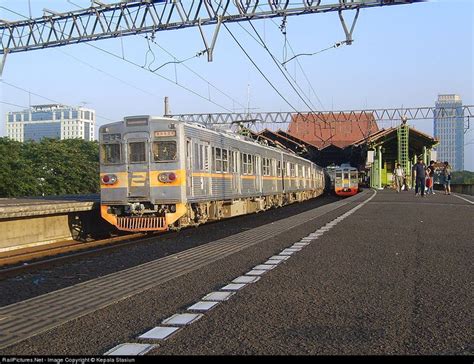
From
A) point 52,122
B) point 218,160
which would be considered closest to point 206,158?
point 218,160

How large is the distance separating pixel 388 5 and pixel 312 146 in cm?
4645

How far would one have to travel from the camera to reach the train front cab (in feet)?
51.4

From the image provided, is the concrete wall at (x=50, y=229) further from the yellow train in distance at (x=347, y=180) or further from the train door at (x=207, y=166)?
the yellow train in distance at (x=347, y=180)

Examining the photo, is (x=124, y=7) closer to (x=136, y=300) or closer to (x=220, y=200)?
(x=220, y=200)

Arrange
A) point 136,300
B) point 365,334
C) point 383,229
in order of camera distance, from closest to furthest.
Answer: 1. point 365,334
2. point 136,300
3. point 383,229

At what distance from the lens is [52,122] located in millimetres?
89312

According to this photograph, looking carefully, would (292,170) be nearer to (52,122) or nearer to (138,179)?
(138,179)

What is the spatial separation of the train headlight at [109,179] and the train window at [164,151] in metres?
1.33

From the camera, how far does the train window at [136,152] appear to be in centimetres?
1603

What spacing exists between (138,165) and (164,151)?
0.86 meters

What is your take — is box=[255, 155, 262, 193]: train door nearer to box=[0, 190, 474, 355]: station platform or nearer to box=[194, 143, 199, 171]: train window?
box=[194, 143, 199, 171]: train window

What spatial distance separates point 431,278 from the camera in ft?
24.6

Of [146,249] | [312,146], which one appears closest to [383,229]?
[146,249]

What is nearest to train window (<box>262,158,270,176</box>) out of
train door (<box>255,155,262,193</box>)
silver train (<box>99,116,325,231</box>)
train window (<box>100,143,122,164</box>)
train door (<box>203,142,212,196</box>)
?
train door (<box>255,155,262,193</box>)
